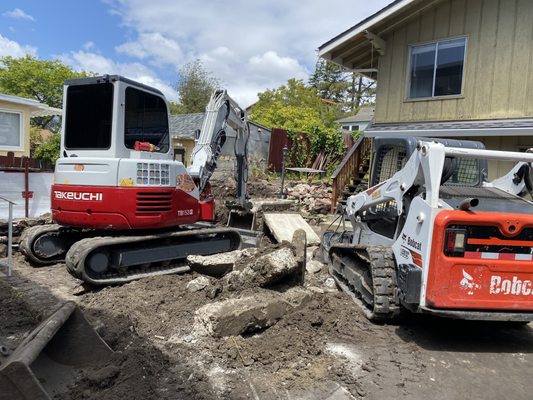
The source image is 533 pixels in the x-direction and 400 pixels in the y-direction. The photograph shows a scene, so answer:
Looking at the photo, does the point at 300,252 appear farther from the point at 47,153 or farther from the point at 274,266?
the point at 47,153

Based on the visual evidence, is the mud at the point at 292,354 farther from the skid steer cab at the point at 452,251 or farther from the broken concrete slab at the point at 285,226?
the broken concrete slab at the point at 285,226

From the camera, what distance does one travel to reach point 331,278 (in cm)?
714

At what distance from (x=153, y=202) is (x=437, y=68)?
8.85 m

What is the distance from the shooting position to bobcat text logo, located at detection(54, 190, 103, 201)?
6.65 metres

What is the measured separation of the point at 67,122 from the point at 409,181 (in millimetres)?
5218

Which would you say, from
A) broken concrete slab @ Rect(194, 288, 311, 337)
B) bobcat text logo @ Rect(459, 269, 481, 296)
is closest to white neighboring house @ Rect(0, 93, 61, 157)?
broken concrete slab @ Rect(194, 288, 311, 337)

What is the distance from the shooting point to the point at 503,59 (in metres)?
10.8

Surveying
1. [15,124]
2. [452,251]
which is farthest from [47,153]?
[452,251]

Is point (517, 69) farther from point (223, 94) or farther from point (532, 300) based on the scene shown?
Answer: point (532, 300)

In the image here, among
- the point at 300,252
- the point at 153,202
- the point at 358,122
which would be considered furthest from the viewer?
the point at 358,122

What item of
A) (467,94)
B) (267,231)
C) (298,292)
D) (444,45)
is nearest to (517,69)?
(467,94)

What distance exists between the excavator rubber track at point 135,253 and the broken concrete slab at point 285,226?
54.3 inches

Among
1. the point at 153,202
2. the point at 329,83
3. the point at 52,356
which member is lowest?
the point at 52,356

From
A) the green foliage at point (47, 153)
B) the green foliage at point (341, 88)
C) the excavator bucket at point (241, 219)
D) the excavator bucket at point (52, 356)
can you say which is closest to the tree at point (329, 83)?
the green foliage at point (341, 88)
